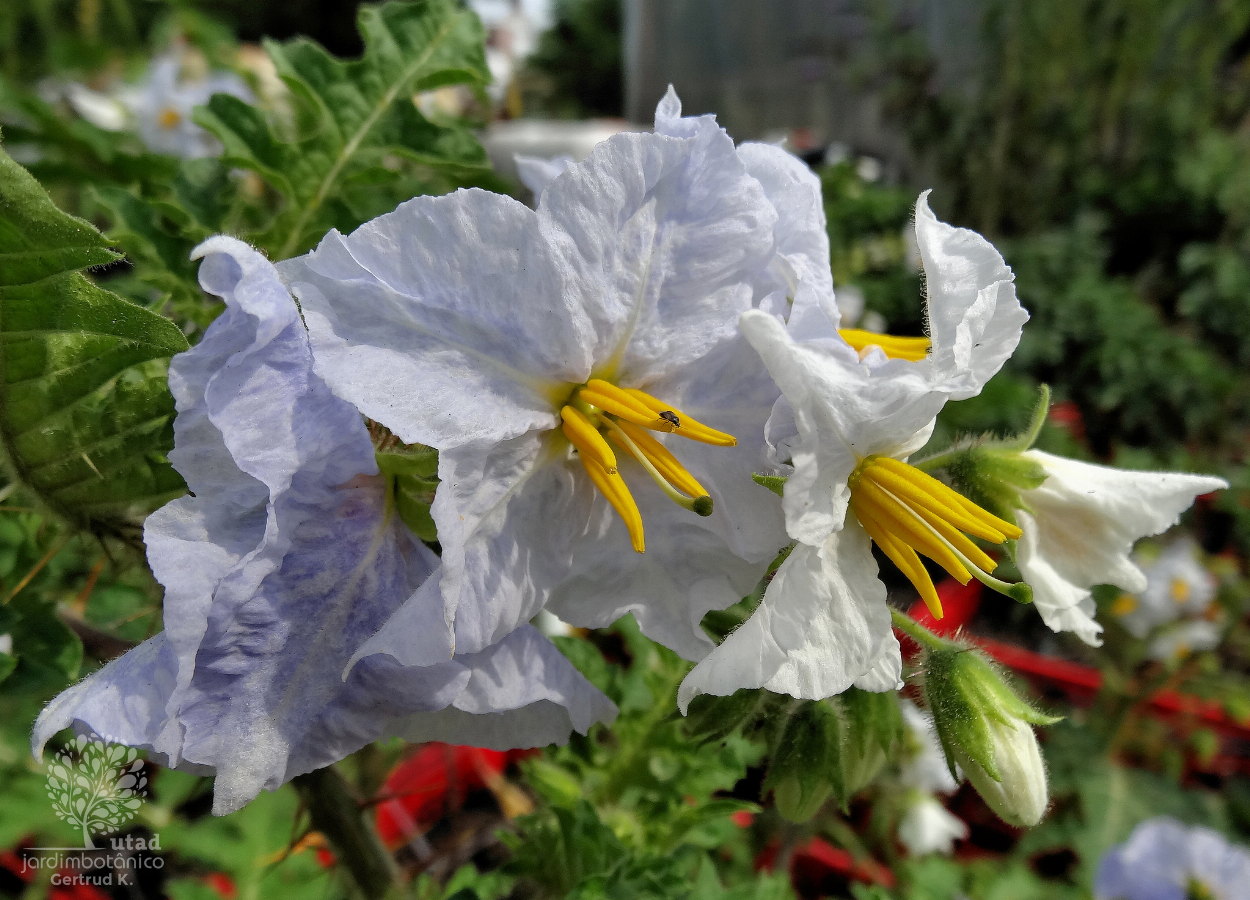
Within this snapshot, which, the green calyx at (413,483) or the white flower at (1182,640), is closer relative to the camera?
the green calyx at (413,483)

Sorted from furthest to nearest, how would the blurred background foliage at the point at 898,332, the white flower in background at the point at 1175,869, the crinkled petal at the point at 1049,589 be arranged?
1. the white flower in background at the point at 1175,869
2. the blurred background foliage at the point at 898,332
3. the crinkled petal at the point at 1049,589

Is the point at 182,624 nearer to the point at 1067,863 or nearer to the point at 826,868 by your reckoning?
the point at 826,868

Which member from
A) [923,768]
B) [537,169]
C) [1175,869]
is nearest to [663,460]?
[537,169]

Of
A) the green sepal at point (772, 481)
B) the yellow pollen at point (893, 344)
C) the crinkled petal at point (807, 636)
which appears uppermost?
the green sepal at point (772, 481)

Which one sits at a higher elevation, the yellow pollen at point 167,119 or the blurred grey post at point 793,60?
the yellow pollen at point 167,119

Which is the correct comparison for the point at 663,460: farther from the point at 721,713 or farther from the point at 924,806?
the point at 924,806

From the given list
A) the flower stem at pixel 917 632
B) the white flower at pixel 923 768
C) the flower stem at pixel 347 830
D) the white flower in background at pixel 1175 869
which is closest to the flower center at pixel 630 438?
the flower stem at pixel 917 632

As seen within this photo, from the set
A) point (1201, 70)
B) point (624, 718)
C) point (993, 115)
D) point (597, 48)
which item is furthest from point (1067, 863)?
point (597, 48)

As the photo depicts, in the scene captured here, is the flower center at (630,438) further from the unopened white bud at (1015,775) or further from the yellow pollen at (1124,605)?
the yellow pollen at (1124,605)

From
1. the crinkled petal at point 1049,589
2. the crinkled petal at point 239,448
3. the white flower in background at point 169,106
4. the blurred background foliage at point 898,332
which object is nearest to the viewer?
the crinkled petal at point 239,448
